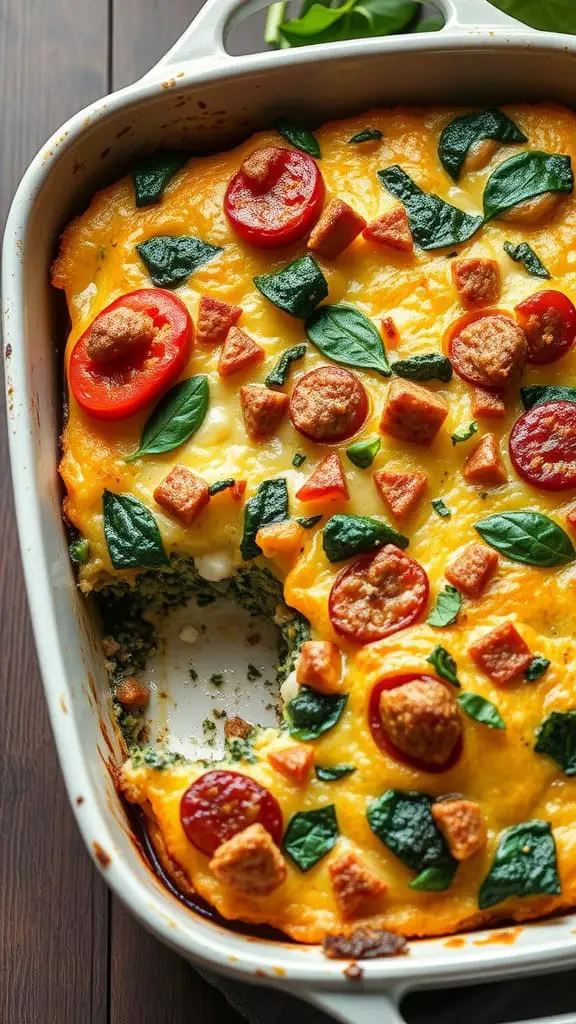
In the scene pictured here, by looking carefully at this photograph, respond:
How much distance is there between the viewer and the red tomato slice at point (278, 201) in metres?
3.37

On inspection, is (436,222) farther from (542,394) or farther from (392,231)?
(542,394)

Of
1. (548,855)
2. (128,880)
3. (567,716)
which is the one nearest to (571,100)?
(567,716)

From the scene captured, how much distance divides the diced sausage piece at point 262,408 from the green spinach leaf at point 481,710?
0.98 m

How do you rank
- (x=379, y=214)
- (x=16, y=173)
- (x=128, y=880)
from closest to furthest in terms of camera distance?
(x=128, y=880), (x=379, y=214), (x=16, y=173)

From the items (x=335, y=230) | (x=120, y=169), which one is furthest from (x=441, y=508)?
(x=120, y=169)

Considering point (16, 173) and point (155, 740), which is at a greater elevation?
point (16, 173)

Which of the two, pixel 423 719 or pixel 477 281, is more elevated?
pixel 477 281

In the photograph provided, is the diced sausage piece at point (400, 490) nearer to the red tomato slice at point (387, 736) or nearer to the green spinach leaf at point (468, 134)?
the red tomato slice at point (387, 736)

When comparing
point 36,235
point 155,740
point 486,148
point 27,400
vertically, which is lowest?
point 155,740

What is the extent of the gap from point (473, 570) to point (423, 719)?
18.3 inches

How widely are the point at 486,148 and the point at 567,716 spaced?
71.0 inches

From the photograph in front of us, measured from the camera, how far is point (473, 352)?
3.22 meters

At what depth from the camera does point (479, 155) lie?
3453 millimetres

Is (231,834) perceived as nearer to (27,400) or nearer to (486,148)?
(27,400)
